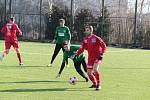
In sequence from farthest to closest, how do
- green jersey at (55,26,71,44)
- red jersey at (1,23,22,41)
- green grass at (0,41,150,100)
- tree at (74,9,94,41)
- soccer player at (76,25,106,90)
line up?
tree at (74,9,94,41) → red jersey at (1,23,22,41) → green jersey at (55,26,71,44) → soccer player at (76,25,106,90) → green grass at (0,41,150,100)

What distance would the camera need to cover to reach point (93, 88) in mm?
13469

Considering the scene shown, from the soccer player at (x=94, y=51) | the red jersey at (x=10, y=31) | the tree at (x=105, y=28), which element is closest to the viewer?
the soccer player at (x=94, y=51)

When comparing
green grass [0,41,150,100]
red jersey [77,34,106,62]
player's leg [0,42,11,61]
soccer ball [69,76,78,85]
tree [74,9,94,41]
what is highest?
tree [74,9,94,41]

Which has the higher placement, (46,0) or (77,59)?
(46,0)

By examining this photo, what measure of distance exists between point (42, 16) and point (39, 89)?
1197 inches

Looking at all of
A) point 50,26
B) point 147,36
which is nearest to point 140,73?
point 147,36

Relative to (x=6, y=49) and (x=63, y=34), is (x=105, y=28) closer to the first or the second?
(x=6, y=49)

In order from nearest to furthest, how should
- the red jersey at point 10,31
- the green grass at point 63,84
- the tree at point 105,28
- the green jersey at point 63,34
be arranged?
1. the green grass at point 63,84
2. the green jersey at point 63,34
3. the red jersey at point 10,31
4. the tree at point 105,28

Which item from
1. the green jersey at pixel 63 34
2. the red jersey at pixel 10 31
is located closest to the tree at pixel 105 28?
the red jersey at pixel 10 31

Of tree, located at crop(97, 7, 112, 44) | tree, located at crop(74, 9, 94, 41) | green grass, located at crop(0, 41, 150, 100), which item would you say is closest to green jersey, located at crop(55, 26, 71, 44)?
green grass, located at crop(0, 41, 150, 100)

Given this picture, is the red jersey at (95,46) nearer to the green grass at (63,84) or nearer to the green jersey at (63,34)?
the green grass at (63,84)

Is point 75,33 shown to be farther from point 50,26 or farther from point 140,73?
point 140,73

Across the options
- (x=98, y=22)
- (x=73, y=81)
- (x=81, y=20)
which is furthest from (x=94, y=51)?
(x=81, y=20)

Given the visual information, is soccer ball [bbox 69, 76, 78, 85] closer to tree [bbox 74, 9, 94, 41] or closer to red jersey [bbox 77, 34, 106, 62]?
red jersey [bbox 77, 34, 106, 62]
